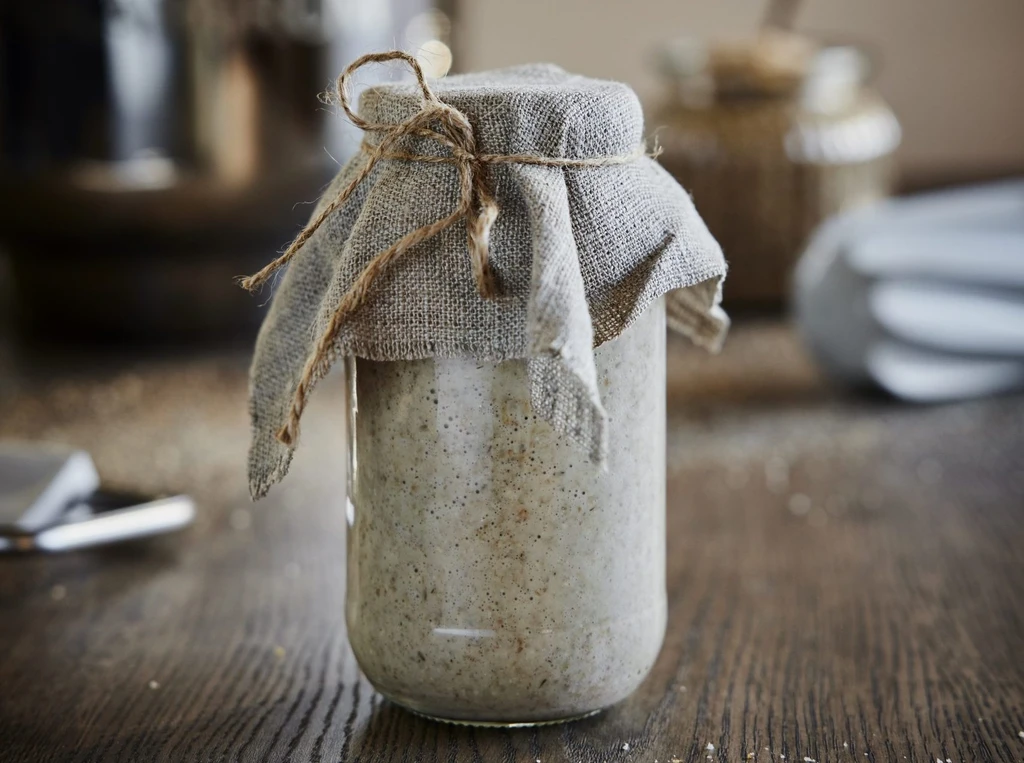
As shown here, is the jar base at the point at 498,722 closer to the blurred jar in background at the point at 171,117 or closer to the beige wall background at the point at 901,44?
the blurred jar in background at the point at 171,117

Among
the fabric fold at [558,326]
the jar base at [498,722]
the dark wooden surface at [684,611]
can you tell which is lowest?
the dark wooden surface at [684,611]

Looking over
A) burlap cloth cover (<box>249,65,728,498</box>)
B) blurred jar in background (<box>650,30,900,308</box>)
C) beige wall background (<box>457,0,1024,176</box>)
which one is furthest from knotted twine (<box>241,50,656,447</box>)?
beige wall background (<box>457,0,1024,176</box>)

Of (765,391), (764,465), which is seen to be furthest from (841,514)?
(765,391)

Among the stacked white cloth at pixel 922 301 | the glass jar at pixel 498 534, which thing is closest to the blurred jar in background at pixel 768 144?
the stacked white cloth at pixel 922 301

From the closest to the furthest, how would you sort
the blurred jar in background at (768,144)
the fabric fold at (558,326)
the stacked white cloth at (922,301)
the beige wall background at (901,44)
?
1. the fabric fold at (558,326)
2. the stacked white cloth at (922,301)
3. the blurred jar in background at (768,144)
4. the beige wall background at (901,44)

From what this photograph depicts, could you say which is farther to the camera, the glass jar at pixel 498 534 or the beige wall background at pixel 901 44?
the beige wall background at pixel 901 44

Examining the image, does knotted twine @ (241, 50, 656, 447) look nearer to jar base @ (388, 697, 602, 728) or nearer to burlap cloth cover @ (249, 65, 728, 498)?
burlap cloth cover @ (249, 65, 728, 498)

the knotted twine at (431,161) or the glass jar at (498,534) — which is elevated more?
the knotted twine at (431,161)

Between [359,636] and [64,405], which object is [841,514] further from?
[64,405]
